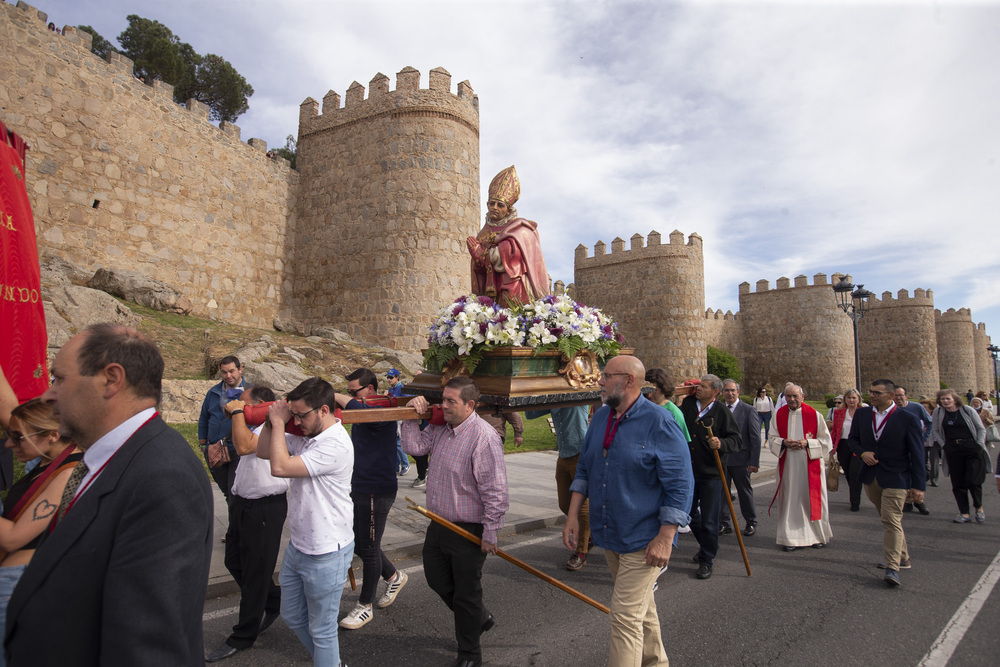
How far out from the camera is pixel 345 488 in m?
3.39

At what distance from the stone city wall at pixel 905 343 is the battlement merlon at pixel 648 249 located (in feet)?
66.3

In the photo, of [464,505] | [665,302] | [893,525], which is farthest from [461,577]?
[665,302]

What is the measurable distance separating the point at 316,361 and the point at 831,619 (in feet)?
42.0

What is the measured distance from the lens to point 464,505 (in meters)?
3.70

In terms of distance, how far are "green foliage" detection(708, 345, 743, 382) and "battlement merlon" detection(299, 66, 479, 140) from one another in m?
24.2

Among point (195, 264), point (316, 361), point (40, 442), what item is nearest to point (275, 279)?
point (195, 264)

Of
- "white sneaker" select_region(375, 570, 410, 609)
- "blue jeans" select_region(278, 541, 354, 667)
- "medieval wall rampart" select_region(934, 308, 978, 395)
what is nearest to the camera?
"blue jeans" select_region(278, 541, 354, 667)

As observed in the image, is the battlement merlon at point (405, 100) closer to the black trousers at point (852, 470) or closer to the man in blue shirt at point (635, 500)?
the black trousers at point (852, 470)

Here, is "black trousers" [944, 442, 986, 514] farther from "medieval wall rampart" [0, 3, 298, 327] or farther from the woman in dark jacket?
"medieval wall rampart" [0, 3, 298, 327]

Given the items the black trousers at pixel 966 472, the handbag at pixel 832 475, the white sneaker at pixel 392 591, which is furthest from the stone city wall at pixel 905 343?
the white sneaker at pixel 392 591

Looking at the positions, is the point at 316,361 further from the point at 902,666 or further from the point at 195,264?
the point at 902,666

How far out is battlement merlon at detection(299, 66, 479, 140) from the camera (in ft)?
61.0

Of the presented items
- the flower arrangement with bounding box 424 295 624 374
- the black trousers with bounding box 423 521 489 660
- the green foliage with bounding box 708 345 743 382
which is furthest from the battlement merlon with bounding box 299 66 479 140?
the green foliage with bounding box 708 345 743 382

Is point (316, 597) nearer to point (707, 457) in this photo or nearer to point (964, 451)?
point (707, 457)
